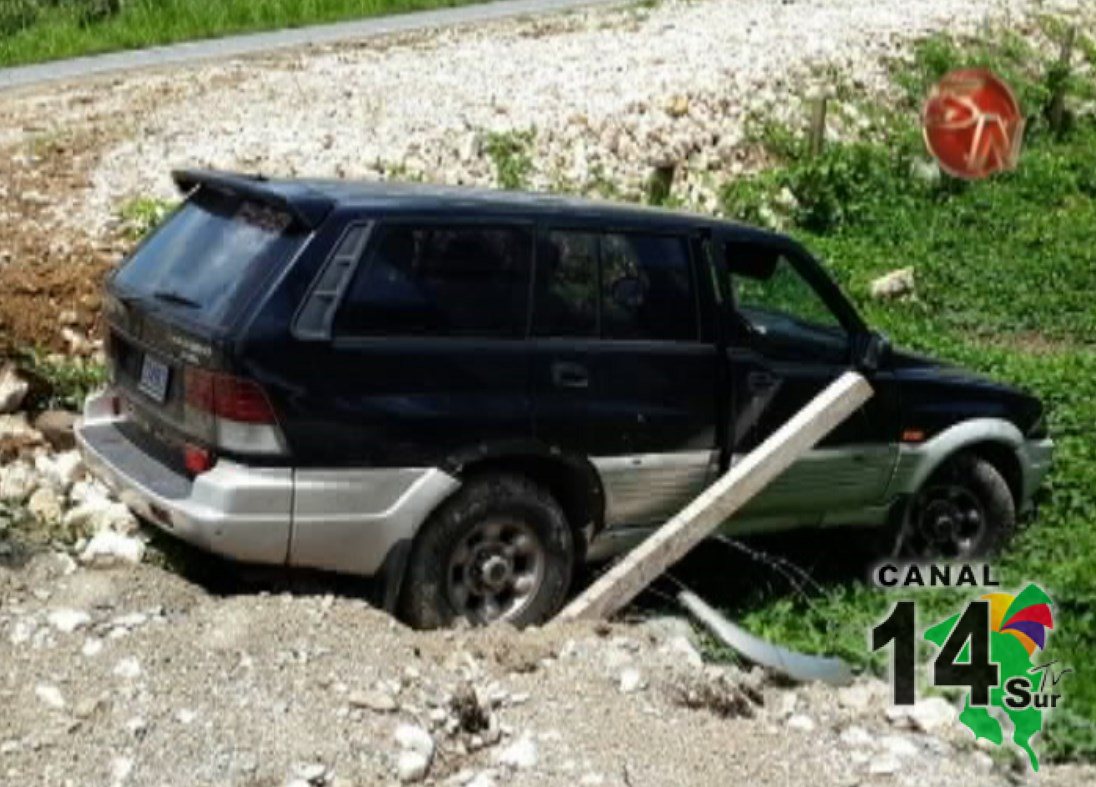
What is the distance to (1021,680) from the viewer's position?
21.4 feet

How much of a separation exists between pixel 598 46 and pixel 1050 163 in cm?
534

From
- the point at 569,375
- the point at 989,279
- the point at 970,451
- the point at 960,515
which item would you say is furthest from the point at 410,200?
the point at 989,279

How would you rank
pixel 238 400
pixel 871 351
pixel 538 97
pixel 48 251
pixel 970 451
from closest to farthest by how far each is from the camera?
pixel 238 400, pixel 871 351, pixel 970 451, pixel 48 251, pixel 538 97

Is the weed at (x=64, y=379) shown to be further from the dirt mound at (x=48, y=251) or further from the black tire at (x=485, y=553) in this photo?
the black tire at (x=485, y=553)

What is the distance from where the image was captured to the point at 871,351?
24.6 feet

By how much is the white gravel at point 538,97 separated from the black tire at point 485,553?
6.09 m

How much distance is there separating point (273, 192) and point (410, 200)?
52cm

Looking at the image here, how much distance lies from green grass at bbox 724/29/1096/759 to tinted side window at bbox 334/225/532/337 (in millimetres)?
1819

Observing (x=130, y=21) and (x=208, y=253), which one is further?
(x=130, y=21)

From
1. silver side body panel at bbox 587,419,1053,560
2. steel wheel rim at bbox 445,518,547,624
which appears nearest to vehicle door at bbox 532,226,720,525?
silver side body panel at bbox 587,419,1053,560

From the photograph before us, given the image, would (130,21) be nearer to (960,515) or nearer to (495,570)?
(960,515)

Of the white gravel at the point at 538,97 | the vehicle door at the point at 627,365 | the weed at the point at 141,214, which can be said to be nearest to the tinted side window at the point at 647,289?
the vehicle door at the point at 627,365

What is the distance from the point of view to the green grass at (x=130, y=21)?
65.6 feet

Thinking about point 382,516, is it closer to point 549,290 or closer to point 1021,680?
point 549,290
